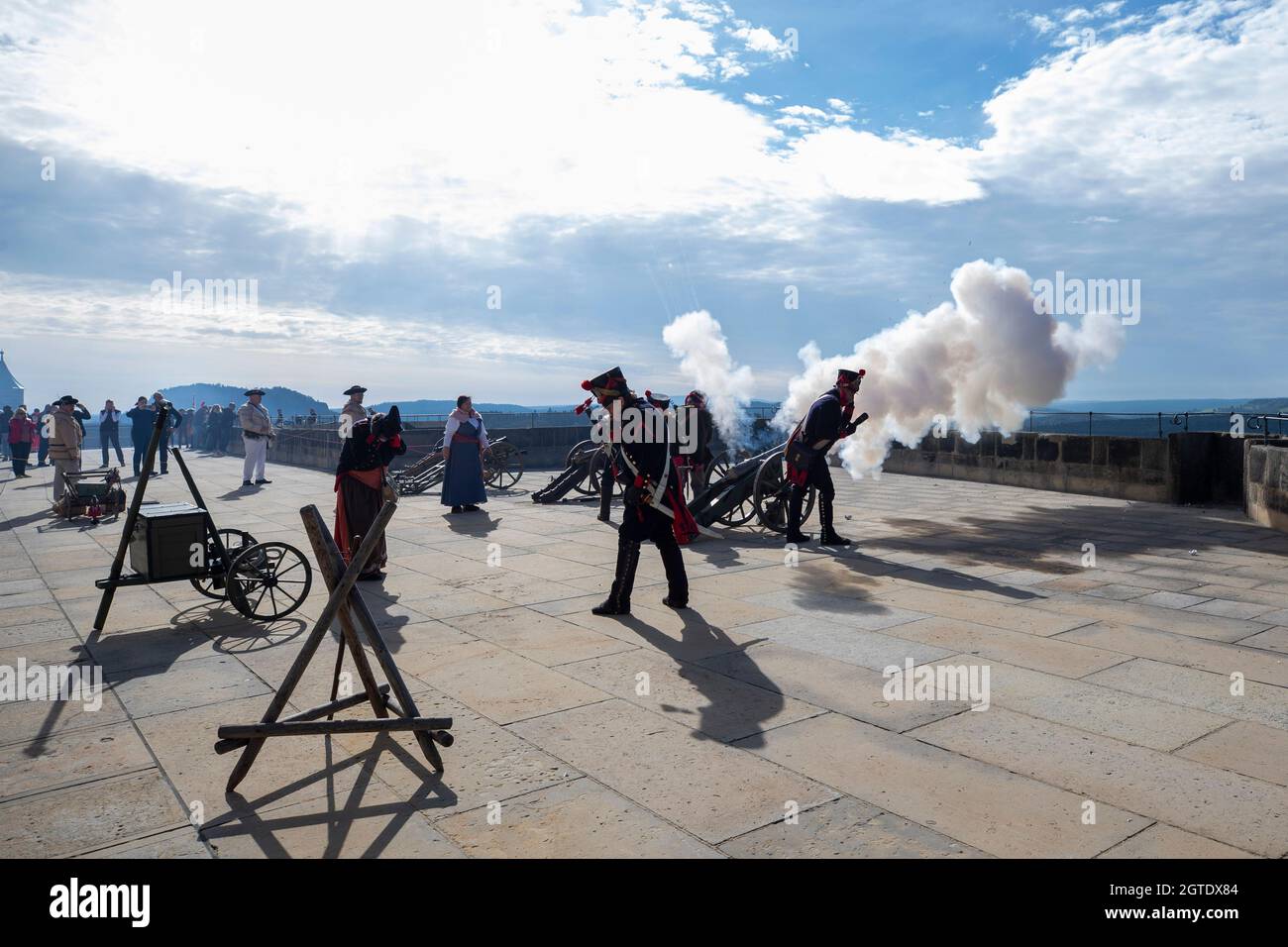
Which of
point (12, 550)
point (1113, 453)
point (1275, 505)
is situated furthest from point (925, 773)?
point (1113, 453)

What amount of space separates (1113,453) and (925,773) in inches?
498

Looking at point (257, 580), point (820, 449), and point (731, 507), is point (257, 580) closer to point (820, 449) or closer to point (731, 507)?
point (820, 449)

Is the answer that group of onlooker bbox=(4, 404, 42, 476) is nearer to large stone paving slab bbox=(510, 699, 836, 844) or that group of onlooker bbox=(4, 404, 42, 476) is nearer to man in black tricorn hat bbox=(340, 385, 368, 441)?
man in black tricorn hat bbox=(340, 385, 368, 441)

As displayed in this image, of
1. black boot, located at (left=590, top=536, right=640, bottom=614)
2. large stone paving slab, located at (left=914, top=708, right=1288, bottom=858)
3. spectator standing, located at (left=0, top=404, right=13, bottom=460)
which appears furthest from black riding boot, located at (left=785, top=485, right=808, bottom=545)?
spectator standing, located at (left=0, top=404, right=13, bottom=460)

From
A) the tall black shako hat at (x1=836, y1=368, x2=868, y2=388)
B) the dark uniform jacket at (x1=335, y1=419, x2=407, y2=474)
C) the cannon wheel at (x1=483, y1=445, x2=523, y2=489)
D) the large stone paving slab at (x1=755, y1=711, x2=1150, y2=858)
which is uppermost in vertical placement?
the tall black shako hat at (x1=836, y1=368, x2=868, y2=388)

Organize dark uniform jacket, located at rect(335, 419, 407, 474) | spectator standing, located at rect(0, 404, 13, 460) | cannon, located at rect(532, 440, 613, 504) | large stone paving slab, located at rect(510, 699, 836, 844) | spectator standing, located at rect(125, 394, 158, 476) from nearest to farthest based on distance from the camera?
large stone paving slab, located at rect(510, 699, 836, 844) < dark uniform jacket, located at rect(335, 419, 407, 474) < cannon, located at rect(532, 440, 613, 504) < spectator standing, located at rect(125, 394, 158, 476) < spectator standing, located at rect(0, 404, 13, 460)

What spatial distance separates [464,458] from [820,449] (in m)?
5.24

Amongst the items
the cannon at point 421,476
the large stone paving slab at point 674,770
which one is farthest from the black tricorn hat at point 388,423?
the cannon at point 421,476

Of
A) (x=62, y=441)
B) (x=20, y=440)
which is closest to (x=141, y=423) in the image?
(x=20, y=440)

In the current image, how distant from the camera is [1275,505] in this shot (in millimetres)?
10805

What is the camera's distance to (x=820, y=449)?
995 cm

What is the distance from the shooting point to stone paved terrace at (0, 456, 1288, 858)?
11.1 ft

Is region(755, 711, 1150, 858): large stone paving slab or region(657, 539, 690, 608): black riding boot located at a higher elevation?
region(657, 539, 690, 608): black riding boot

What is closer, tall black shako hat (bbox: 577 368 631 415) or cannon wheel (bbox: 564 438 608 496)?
tall black shako hat (bbox: 577 368 631 415)
